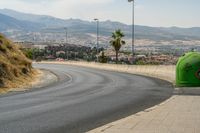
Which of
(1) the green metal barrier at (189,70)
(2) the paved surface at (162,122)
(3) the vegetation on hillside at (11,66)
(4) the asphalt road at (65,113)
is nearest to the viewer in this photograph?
(2) the paved surface at (162,122)

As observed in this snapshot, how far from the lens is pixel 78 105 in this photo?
20.4 meters

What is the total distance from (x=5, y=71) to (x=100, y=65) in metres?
44.2

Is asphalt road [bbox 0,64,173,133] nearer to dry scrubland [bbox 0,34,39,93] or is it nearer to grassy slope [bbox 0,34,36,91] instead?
dry scrubland [bbox 0,34,39,93]

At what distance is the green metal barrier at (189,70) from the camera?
89.7ft

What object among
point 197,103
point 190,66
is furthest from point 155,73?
point 197,103

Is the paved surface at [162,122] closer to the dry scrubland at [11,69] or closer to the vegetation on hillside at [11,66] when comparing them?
the dry scrubland at [11,69]

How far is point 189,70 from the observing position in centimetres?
2784

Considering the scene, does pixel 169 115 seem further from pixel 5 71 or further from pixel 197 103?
pixel 5 71

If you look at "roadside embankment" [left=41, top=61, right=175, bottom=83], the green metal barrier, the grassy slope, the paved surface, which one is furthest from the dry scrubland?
the paved surface

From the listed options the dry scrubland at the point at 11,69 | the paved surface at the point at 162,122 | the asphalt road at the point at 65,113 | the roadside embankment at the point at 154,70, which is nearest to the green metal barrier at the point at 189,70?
the asphalt road at the point at 65,113

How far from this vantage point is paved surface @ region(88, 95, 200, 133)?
1226 centimetres

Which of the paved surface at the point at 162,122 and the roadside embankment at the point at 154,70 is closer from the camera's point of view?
the paved surface at the point at 162,122

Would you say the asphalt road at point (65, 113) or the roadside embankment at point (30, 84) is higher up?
the asphalt road at point (65, 113)

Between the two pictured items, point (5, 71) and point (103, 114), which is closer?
point (103, 114)
